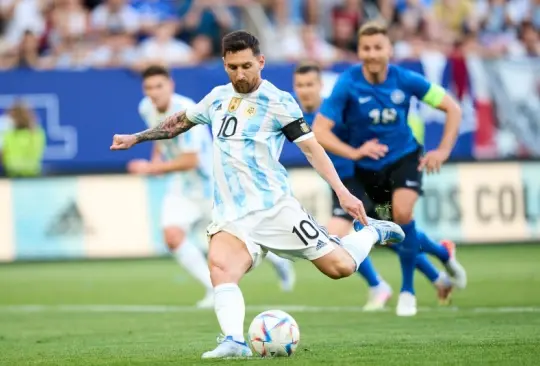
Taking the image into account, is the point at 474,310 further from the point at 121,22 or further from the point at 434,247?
the point at 121,22

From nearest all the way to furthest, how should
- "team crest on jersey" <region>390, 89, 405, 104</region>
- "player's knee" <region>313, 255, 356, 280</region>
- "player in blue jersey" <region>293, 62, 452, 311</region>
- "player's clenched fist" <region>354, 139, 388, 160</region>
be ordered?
1. "player's knee" <region>313, 255, 356, 280</region>
2. "player's clenched fist" <region>354, 139, 388, 160</region>
3. "team crest on jersey" <region>390, 89, 405, 104</region>
4. "player in blue jersey" <region>293, 62, 452, 311</region>

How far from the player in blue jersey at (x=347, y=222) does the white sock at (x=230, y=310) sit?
11.0 ft

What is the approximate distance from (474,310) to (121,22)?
488 inches

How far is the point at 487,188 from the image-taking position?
19.4m

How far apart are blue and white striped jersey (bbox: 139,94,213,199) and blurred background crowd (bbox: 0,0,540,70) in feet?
25.1

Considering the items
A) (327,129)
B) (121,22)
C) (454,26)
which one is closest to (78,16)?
(121,22)

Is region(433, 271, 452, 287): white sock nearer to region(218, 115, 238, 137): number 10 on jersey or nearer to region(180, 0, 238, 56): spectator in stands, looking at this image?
region(218, 115, 238, 137): number 10 on jersey

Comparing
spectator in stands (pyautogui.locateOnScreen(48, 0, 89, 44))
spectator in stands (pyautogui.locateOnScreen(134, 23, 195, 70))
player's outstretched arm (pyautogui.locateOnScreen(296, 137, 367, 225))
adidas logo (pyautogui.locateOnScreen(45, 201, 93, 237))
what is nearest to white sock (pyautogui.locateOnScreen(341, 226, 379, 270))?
player's outstretched arm (pyautogui.locateOnScreen(296, 137, 367, 225))

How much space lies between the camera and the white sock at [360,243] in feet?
28.8

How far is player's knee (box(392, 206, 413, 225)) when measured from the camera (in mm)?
11391

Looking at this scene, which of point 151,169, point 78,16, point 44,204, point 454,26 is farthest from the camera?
point 454,26

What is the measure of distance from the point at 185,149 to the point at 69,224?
586 cm

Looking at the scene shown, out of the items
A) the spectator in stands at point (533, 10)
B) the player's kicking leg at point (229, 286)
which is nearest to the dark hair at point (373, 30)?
the player's kicking leg at point (229, 286)

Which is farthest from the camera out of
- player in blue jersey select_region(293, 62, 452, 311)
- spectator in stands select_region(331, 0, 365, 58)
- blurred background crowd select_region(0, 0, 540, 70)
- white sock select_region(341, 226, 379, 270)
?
spectator in stands select_region(331, 0, 365, 58)
